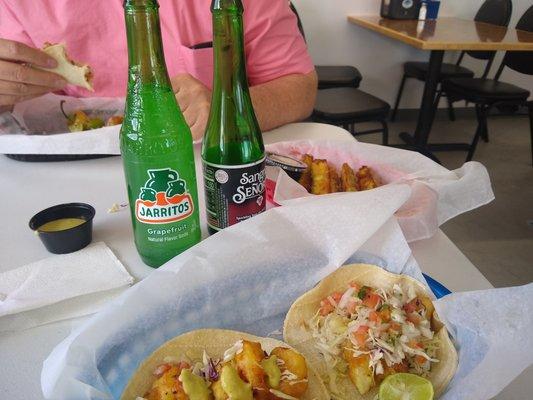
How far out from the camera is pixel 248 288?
693 millimetres

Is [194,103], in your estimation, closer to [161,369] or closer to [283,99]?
[283,99]

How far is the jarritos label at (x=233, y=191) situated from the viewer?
68 cm

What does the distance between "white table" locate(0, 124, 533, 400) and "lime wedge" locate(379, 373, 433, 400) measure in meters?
0.09

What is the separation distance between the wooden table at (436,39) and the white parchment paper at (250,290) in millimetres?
2231

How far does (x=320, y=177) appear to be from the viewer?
906 mm

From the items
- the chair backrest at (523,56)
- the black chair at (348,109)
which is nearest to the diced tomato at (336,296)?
the black chair at (348,109)

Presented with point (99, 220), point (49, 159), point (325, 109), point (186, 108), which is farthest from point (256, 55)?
point (325, 109)

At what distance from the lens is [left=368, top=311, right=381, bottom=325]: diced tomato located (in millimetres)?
691

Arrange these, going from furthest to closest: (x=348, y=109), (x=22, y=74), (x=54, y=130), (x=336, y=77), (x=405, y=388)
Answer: (x=336, y=77)
(x=348, y=109)
(x=54, y=130)
(x=22, y=74)
(x=405, y=388)

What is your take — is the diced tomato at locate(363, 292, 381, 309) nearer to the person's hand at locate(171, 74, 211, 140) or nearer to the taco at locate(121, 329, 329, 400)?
the taco at locate(121, 329, 329, 400)

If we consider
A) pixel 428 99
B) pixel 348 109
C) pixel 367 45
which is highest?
pixel 367 45

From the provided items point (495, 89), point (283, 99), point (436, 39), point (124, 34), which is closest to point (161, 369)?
point (283, 99)

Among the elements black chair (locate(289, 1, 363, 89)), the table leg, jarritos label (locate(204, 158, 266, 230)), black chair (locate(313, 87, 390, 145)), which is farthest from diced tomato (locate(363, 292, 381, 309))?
the table leg

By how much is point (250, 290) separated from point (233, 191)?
16cm
